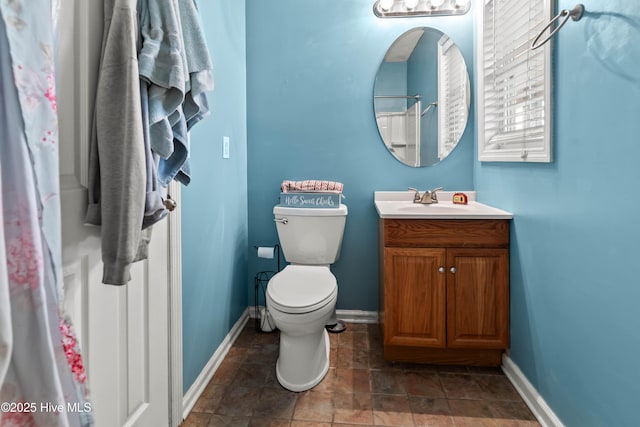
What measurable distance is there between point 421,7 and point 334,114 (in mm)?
846

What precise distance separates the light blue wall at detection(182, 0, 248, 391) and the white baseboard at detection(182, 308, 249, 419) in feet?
0.11

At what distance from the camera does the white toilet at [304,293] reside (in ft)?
5.80

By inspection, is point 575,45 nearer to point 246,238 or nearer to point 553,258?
point 553,258

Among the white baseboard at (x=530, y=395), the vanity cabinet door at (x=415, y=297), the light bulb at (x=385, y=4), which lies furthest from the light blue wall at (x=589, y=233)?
the light bulb at (x=385, y=4)

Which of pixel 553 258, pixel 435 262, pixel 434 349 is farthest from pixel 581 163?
pixel 434 349

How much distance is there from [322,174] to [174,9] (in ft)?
5.33

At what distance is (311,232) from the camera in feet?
7.52

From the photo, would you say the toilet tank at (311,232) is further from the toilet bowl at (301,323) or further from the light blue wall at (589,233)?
the light blue wall at (589,233)

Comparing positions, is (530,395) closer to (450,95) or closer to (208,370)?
(208,370)

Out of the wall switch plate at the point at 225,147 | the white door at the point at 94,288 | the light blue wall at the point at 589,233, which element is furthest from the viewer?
the wall switch plate at the point at 225,147

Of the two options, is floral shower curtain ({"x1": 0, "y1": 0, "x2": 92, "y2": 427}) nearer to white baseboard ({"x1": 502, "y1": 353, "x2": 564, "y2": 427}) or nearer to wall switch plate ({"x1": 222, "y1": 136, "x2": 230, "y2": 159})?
wall switch plate ({"x1": 222, "y1": 136, "x2": 230, "y2": 159})

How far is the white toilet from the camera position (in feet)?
5.80

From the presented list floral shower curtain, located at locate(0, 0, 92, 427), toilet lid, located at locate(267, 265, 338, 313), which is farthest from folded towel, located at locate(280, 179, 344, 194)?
floral shower curtain, located at locate(0, 0, 92, 427)

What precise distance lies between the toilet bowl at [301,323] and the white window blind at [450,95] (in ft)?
4.09
